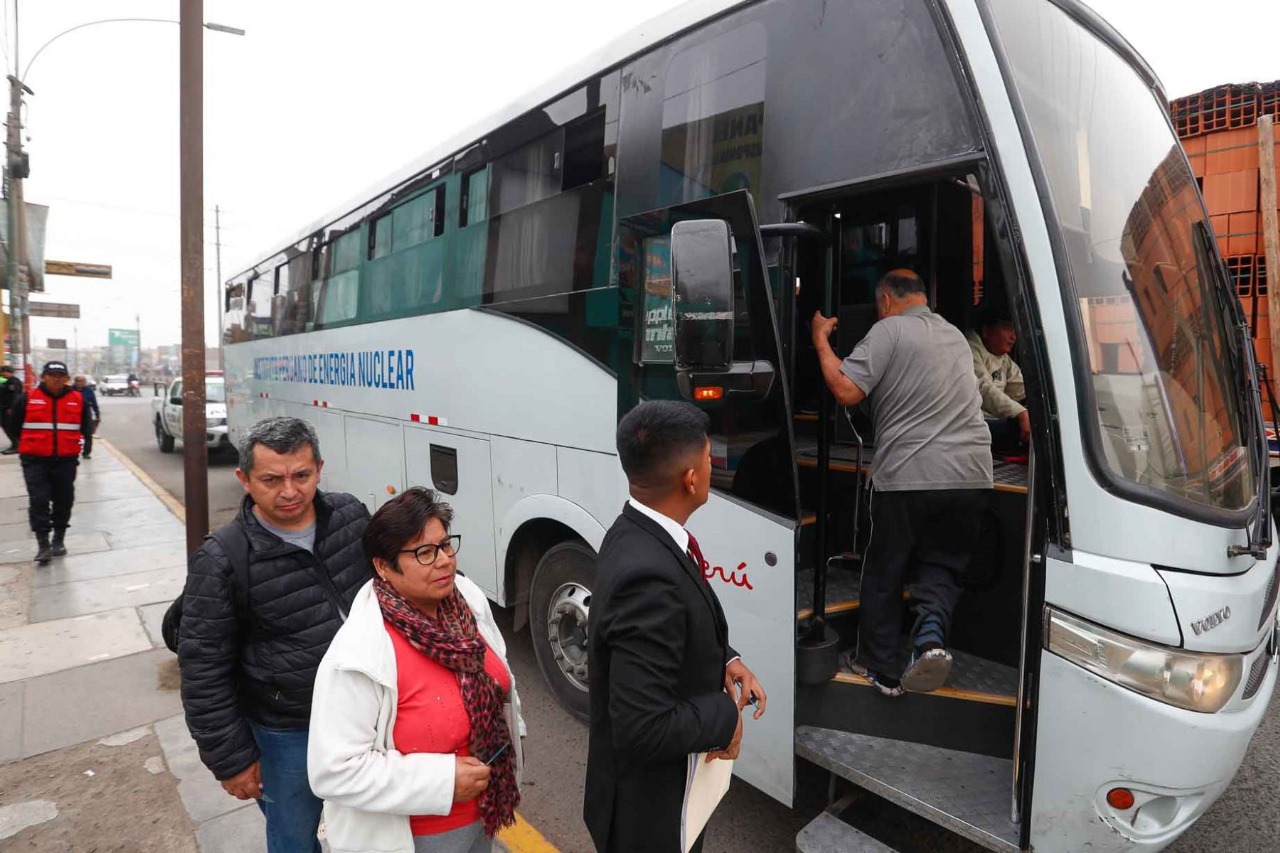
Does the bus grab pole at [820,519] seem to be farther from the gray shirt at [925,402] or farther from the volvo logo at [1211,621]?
the volvo logo at [1211,621]

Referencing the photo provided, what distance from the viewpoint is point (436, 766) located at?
63.5 inches

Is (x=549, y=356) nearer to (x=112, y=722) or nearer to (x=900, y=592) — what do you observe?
(x=900, y=592)

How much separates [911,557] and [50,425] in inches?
301

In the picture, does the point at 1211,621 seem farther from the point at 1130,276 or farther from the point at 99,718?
the point at 99,718

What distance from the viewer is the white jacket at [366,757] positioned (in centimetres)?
154

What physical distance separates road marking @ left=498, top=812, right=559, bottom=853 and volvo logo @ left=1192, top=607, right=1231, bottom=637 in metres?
2.43

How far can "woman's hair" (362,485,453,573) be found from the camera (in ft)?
5.57

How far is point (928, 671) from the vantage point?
2.46m

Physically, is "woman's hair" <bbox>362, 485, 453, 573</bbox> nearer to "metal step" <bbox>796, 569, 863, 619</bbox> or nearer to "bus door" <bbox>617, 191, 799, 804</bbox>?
"bus door" <bbox>617, 191, 799, 804</bbox>

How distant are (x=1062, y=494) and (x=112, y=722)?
479 centimetres

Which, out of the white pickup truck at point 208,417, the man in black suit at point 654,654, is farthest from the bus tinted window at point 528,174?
the white pickup truck at point 208,417

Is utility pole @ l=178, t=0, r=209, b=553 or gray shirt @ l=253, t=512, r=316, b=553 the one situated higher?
utility pole @ l=178, t=0, r=209, b=553

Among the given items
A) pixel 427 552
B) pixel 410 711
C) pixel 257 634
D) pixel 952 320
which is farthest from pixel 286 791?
pixel 952 320

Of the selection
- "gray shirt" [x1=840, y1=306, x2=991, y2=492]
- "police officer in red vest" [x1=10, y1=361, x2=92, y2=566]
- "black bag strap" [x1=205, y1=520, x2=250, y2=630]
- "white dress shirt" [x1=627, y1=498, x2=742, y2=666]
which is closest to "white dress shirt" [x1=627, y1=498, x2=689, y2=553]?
"white dress shirt" [x1=627, y1=498, x2=742, y2=666]
